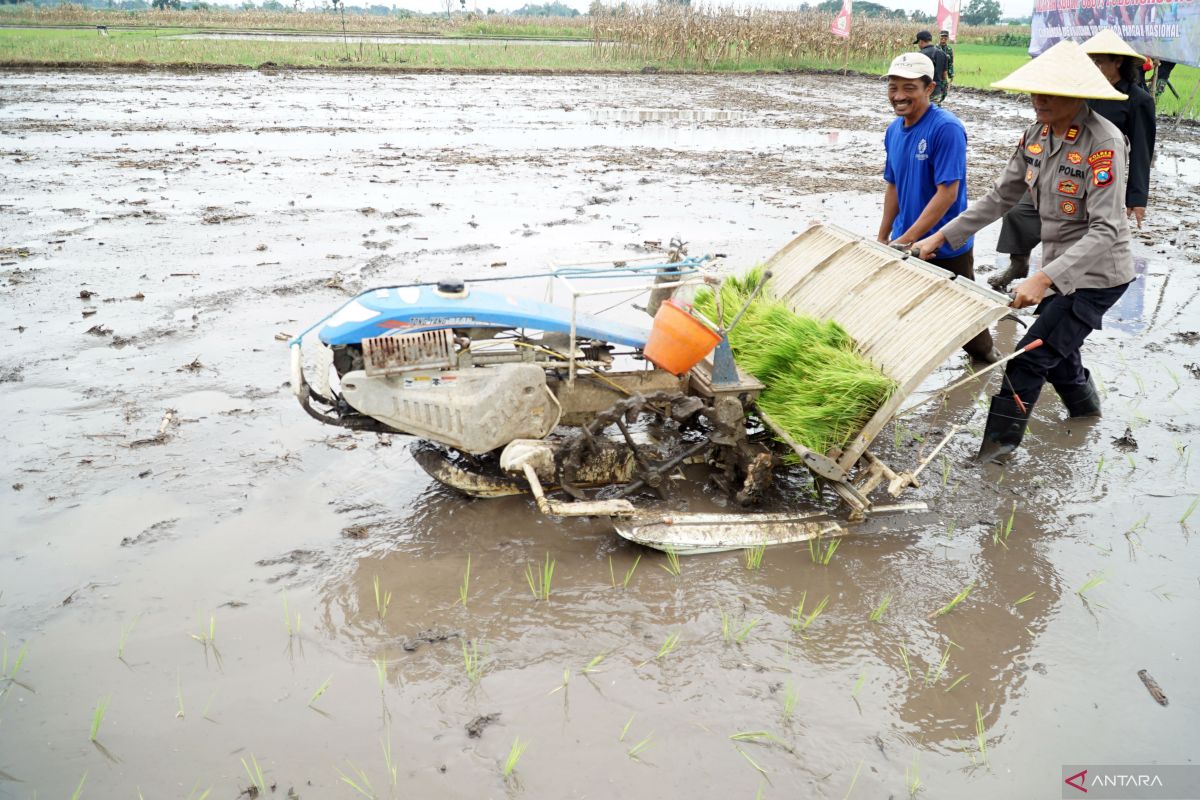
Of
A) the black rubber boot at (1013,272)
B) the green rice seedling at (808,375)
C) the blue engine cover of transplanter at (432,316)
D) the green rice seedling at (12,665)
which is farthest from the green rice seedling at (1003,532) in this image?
the green rice seedling at (12,665)

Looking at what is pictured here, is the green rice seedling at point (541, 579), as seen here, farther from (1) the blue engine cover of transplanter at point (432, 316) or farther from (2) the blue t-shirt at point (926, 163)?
(2) the blue t-shirt at point (926, 163)

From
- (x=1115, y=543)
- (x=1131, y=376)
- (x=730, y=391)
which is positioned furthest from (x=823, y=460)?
(x=1131, y=376)

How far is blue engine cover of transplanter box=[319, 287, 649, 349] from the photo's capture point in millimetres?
3543

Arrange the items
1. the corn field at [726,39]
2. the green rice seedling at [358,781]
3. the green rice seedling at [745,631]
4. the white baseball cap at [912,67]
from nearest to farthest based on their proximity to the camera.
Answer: the green rice seedling at [358,781], the green rice seedling at [745,631], the white baseball cap at [912,67], the corn field at [726,39]

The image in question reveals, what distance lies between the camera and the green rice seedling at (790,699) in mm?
2998

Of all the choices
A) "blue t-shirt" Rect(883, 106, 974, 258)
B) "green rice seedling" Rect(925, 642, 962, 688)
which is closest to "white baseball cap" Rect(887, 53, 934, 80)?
"blue t-shirt" Rect(883, 106, 974, 258)

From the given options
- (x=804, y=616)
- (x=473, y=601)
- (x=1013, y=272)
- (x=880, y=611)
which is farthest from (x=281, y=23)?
(x=880, y=611)

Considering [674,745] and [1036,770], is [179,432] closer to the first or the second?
[674,745]

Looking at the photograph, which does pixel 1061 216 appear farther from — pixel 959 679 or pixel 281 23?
pixel 281 23

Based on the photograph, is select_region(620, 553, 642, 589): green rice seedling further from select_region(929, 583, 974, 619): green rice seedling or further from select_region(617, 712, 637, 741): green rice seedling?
select_region(929, 583, 974, 619): green rice seedling

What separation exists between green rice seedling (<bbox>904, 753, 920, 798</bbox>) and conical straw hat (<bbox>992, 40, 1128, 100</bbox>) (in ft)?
9.95

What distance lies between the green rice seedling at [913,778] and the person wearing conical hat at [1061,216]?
221 cm

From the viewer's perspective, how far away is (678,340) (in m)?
3.56

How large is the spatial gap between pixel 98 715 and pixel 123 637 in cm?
46
